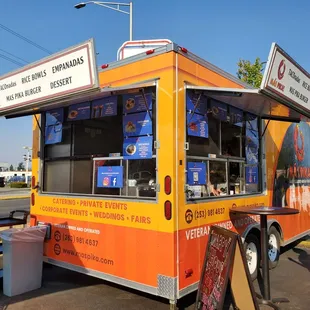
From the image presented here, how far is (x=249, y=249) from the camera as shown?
5164mm

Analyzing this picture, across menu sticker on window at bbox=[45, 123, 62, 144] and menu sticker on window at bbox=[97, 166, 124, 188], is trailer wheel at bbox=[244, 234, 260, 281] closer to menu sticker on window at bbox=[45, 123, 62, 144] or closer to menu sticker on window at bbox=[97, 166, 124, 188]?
menu sticker on window at bbox=[97, 166, 124, 188]

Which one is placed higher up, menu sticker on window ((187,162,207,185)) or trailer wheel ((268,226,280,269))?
menu sticker on window ((187,162,207,185))

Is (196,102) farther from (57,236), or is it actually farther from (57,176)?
(57,236)

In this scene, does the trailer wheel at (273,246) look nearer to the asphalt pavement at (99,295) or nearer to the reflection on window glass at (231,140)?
the asphalt pavement at (99,295)

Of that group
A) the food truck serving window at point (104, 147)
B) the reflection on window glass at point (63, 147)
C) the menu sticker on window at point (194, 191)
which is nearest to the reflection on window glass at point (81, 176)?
the food truck serving window at point (104, 147)

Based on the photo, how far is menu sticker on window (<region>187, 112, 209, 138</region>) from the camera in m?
4.20

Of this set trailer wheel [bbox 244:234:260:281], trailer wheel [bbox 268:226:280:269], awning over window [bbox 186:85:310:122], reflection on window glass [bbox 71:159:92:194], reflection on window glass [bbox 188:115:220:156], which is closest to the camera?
awning over window [bbox 186:85:310:122]

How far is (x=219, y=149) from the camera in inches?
196

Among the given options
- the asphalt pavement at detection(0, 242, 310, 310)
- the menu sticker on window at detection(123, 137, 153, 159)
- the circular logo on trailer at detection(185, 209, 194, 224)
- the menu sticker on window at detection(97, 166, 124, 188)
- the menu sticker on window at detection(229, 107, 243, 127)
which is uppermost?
the menu sticker on window at detection(229, 107, 243, 127)

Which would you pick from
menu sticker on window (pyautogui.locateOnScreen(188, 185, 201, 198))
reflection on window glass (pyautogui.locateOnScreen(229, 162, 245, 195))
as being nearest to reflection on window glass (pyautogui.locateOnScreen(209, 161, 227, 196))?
reflection on window glass (pyautogui.locateOnScreen(229, 162, 245, 195))

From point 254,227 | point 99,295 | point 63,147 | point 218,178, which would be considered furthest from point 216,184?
point 63,147

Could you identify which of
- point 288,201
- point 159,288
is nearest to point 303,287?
point 288,201

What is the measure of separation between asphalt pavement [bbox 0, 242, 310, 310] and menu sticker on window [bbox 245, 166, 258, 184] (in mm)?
1538

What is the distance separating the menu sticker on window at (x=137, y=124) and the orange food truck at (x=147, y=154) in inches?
0.7
